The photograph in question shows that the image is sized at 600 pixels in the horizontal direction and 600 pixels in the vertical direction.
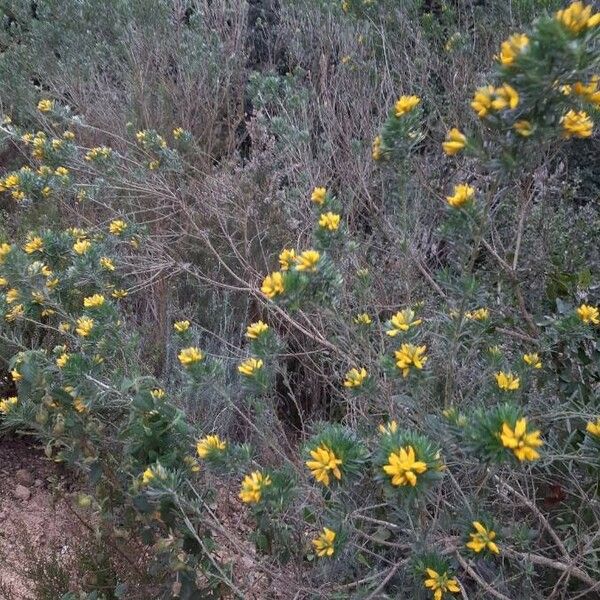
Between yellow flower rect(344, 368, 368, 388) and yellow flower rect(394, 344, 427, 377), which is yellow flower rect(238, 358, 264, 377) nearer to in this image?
yellow flower rect(344, 368, 368, 388)

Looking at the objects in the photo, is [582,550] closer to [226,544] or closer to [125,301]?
[226,544]

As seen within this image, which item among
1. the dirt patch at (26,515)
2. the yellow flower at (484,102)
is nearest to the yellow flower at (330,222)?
the yellow flower at (484,102)

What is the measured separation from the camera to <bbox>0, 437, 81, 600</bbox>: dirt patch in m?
2.45

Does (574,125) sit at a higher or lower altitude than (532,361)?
higher

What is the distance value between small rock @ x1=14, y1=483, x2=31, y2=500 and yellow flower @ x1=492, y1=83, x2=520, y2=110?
8.52ft

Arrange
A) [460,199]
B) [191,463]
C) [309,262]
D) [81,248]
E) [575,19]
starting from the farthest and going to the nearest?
[81,248], [191,463], [309,262], [460,199], [575,19]

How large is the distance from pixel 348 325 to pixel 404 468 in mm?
867

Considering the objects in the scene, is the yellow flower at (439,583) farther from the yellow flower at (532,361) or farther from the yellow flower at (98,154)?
the yellow flower at (98,154)

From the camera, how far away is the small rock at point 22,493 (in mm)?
2896

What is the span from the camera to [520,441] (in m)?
1.14

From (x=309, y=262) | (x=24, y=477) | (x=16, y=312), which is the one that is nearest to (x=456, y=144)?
(x=309, y=262)

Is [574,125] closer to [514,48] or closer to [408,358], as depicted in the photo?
[514,48]

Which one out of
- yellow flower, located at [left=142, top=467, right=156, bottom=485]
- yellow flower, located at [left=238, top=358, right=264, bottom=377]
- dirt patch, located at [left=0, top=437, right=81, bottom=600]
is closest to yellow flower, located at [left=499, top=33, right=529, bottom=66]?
yellow flower, located at [left=238, top=358, right=264, bottom=377]

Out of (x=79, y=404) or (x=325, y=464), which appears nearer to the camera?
(x=325, y=464)
